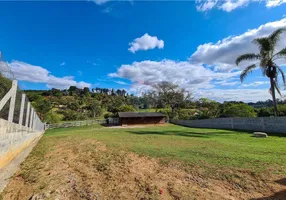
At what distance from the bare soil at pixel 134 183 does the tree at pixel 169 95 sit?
33575mm

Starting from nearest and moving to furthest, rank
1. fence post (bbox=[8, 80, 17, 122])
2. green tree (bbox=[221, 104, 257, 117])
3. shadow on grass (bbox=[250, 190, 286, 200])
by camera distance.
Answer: shadow on grass (bbox=[250, 190, 286, 200]), fence post (bbox=[8, 80, 17, 122]), green tree (bbox=[221, 104, 257, 117])

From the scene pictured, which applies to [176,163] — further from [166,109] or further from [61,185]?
[166,109]

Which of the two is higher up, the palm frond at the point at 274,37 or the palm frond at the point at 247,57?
the palm frond at the point at 274,37

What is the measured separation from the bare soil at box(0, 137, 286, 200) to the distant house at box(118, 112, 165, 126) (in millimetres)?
25742

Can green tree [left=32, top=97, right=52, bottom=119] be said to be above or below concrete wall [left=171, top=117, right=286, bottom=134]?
above

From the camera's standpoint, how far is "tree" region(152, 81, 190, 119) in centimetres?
3750

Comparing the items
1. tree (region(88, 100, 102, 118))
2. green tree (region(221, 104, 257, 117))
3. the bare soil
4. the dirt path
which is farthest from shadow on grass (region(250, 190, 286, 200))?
tree (region(88, 100, 102, 118))

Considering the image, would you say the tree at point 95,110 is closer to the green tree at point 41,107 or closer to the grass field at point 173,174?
the green tree at point 41,107

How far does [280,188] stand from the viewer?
3195 millimetres

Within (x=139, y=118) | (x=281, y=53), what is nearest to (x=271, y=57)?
(x=281, y=53)

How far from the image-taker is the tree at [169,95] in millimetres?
37500

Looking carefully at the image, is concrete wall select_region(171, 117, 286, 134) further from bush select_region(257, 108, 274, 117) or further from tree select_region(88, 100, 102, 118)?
tree select_region(88, 100, 102, 118)

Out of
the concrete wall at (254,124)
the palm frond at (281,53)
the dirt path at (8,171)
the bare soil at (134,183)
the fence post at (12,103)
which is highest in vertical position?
the palm frond at (281,53)

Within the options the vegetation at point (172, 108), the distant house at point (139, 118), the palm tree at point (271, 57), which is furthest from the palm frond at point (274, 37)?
the distant house at point (139, 118)
